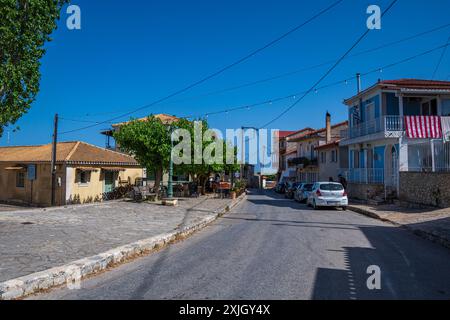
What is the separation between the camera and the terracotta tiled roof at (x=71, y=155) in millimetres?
26422

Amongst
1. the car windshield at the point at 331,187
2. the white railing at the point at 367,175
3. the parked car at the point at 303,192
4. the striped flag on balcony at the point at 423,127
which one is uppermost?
the striped flag on balcony at the point at 423,127

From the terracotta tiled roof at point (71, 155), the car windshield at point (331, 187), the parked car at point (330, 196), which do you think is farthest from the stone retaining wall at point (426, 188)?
the terracotta tiled roof at point (71, 155)

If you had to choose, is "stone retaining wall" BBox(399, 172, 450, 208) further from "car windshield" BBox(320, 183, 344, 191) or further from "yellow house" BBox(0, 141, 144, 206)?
"yellow house" BBox(0, 141, 144, 206)

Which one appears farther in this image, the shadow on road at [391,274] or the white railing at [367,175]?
the white railing at [367,175]

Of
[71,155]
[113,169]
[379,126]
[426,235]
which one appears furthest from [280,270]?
[113,169]

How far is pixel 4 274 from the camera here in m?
5.78

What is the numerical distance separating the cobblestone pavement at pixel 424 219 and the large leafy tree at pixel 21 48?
13.7 meters

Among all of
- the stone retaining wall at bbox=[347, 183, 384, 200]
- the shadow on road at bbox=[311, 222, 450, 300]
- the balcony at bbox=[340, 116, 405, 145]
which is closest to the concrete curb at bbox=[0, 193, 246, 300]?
the shadow on road at bbox=[311, 222, 450, 300]

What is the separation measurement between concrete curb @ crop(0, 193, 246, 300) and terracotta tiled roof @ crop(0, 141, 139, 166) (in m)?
18.4

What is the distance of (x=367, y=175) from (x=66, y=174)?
1973 cm

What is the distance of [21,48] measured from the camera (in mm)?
12672

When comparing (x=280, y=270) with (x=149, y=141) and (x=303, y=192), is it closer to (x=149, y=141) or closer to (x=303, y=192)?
(x=149, y=141)

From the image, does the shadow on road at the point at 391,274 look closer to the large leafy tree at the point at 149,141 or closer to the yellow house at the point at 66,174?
the large leafy tree at the point at 149,141

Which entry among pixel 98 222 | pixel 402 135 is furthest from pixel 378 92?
pixel 98 222
